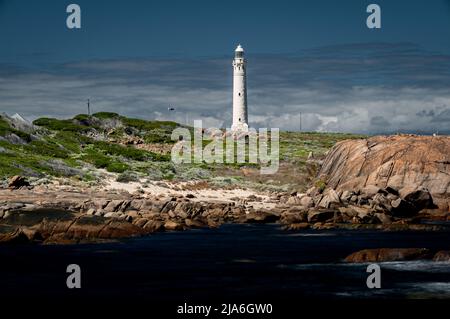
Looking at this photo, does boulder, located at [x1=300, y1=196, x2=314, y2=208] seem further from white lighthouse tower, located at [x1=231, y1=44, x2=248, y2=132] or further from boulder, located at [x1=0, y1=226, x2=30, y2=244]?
white lighthouse tower, located at [x1=231, y1=44, x2=248, y2=132]

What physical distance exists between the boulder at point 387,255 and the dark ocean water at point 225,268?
760 millimetres

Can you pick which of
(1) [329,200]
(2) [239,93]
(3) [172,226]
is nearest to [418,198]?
(1) [329,200]

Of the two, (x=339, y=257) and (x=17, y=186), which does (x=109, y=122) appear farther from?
(x=339, y=257)

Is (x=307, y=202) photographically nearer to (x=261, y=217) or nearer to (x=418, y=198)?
(x=261, y=217)

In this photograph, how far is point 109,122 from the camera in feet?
365

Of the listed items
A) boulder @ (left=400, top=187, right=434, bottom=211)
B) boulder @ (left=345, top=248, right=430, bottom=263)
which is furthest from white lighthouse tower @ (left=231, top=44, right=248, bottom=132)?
boulder @ (left=345, top=248, right=430, bottom=263)

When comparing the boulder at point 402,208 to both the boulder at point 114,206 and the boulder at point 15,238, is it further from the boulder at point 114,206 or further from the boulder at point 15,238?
the boulder at point 15,238

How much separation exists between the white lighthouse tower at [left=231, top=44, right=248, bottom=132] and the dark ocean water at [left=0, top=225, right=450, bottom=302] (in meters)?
56.7

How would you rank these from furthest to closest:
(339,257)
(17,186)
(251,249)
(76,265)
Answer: (17,186), (251,249), (339,257), (76,265)

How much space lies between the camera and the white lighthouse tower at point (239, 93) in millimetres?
98000

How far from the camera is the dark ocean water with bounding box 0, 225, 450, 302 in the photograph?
91.8 ft

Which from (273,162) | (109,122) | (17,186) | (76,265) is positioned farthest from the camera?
(109,122)
